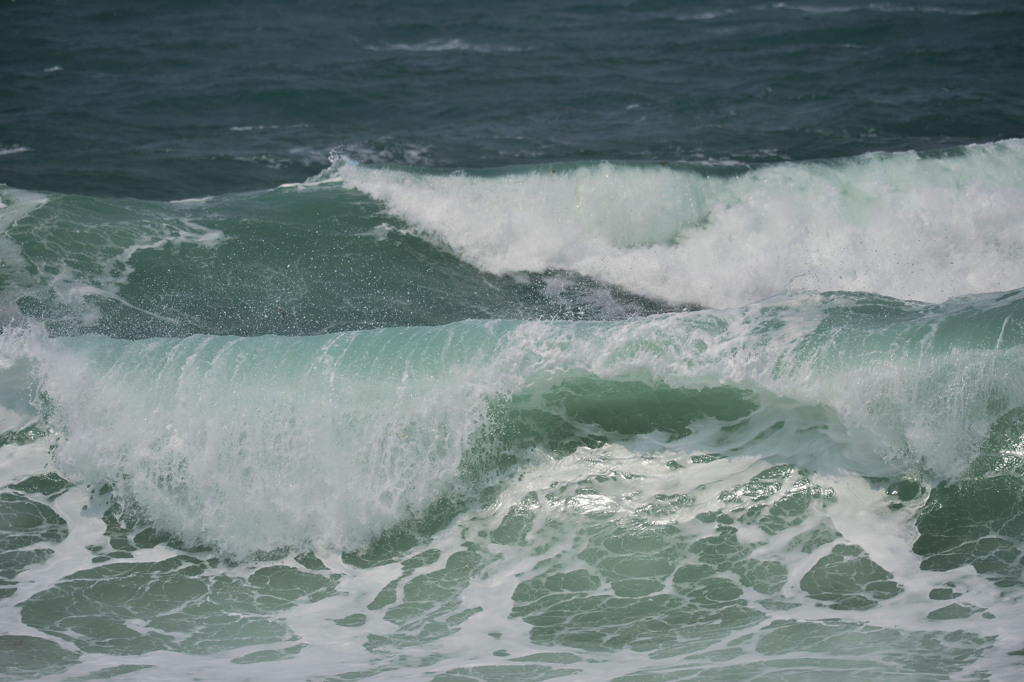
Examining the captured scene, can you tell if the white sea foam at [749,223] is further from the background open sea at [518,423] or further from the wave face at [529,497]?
the wave face at [529,497]

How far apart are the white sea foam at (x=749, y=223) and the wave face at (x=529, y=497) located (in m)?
2.93

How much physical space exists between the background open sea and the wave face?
3 cm

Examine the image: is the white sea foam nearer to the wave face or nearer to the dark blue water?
the dark blue water

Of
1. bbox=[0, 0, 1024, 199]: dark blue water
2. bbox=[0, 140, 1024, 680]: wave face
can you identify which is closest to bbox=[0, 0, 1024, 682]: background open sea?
bbox=[0, 140, 1024, 680]: wave face

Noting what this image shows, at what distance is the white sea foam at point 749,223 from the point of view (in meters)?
11.8

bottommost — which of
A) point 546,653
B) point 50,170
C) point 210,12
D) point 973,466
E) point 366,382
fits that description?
point 546,653

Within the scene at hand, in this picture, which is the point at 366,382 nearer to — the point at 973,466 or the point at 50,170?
the point at 973,466

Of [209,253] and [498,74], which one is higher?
[498,74]

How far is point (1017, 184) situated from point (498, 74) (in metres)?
9.55

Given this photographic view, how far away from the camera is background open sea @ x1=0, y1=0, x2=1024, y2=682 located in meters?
6.50

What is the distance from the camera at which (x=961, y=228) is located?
487 inches

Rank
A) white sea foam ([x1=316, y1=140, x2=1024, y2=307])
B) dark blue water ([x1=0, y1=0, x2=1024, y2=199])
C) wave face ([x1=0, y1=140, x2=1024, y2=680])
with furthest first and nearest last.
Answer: dark blue water ([x1=0, y1=0, x2=1024, y2=199]), white sea foam ([x1=316, y1=140, x2=1024, y2=307]), wave face ([x1=0, y1=140, x2=1024, y2=680])

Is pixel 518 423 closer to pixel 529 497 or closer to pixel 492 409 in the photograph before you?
pixel 492 409

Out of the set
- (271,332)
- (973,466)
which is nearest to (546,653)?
(973,466)
